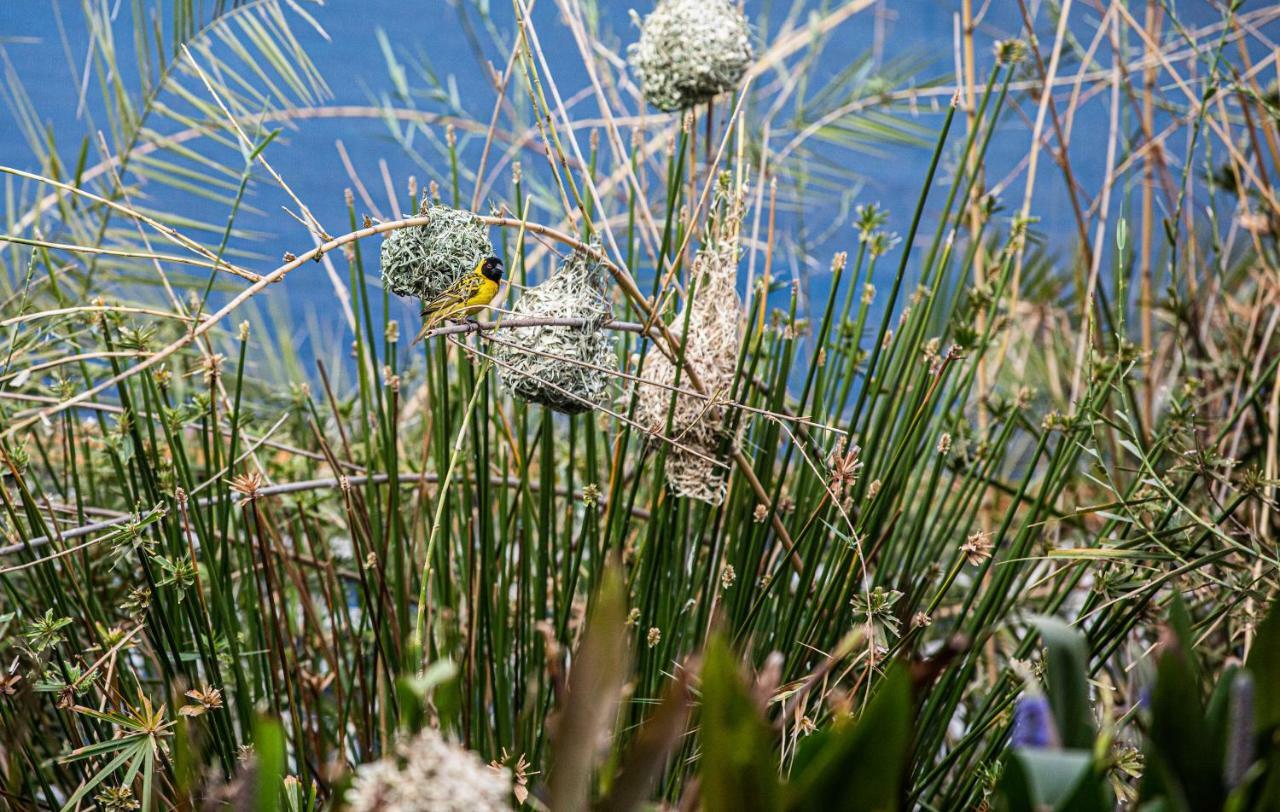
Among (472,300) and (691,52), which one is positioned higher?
(691,52)

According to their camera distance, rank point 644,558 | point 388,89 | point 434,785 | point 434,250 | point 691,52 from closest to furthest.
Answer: point 434,785 → point 434,250 → point 644,558 → point 691,52 → point 388,89

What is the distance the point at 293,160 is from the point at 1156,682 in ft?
8.89

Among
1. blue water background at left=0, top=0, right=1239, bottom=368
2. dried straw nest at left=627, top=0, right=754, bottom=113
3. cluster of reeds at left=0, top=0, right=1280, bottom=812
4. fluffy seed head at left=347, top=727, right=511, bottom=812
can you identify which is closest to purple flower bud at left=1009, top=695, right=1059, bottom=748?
cluster of reeds at left=0, top=0, right=1280, bottom=812

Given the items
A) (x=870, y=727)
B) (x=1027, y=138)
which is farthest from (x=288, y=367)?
(x=1027, y=138)

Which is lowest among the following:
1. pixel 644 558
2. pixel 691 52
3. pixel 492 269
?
pixel 644 558

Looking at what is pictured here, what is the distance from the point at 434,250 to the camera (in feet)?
1.89

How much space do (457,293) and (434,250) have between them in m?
0.03

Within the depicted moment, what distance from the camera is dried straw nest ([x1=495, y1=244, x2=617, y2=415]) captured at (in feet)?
2.12

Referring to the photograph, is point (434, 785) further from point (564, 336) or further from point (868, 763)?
point (564, 336)

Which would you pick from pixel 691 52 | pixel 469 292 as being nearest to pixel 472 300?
pixel 469 292

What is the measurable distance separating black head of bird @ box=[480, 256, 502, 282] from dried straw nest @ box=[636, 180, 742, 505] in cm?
18

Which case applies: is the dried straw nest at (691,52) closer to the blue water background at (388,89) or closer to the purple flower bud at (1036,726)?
the purple flower bud at (1036,726)

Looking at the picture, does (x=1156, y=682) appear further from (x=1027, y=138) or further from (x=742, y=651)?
(x=1027, y=138)

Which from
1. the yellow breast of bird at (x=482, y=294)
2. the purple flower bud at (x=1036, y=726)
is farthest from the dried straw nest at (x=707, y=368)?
the purple flower bud at (x=1036, y=726)
